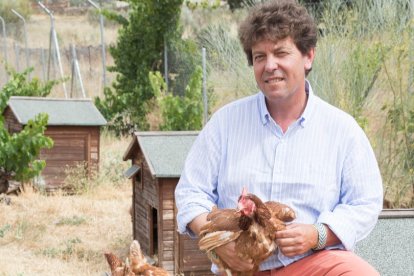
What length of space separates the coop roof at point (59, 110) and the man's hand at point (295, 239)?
851cm

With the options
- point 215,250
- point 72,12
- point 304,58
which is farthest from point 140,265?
point 72,12

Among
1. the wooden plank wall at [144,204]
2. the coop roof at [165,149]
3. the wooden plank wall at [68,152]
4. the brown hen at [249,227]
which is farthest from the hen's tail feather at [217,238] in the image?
the wooden plank wall at [68,152]

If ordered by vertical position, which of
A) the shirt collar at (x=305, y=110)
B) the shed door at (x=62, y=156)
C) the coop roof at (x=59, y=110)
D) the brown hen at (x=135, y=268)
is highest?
the shirt collar at (x=305, y=110)

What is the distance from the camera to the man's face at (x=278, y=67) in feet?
11.8

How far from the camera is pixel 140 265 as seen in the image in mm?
4520

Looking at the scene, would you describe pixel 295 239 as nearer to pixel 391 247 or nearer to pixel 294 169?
pixel 294 169

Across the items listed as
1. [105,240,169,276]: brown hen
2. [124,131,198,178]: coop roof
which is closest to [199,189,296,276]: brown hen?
[105,240,169,276]: brown hen

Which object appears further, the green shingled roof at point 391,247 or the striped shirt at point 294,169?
the green shingled roof at point 391,247

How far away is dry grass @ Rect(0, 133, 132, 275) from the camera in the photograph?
8.23 metres

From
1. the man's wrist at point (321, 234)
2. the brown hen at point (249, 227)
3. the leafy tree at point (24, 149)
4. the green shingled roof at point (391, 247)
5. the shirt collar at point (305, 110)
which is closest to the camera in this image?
the brown hen at point (249, 227)

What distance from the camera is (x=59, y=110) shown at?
12.1m

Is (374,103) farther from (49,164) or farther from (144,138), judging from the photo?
(49,164)

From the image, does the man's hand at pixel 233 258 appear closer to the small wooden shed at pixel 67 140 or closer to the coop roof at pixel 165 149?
the coop roof at pixel 165 149

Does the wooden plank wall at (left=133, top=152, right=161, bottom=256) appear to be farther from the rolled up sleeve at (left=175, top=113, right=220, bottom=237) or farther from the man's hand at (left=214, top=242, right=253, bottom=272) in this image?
the man's hand at (left=214, top=242, right=253, bottom=272)
